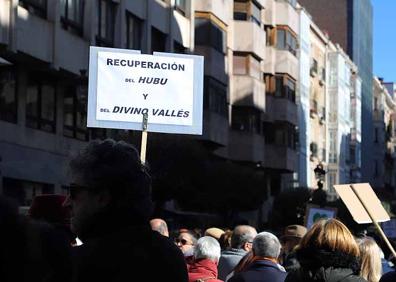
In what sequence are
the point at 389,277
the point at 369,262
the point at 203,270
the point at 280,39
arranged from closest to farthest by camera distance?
the point at 389,277 → the point at 369,262 → the point at 203,270 → the point at 280,39

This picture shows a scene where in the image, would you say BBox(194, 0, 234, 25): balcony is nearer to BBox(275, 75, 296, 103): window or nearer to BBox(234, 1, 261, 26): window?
BBox(234, 1, 261, 26): window

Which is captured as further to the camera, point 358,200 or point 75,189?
point 358,200

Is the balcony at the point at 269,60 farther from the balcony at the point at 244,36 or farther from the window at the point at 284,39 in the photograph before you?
the balcony at the point at 244,36

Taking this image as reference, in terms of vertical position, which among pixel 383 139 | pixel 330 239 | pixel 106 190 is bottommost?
pixel 330 239

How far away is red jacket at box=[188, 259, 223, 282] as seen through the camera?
23.5 ft

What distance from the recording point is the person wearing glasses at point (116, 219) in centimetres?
293

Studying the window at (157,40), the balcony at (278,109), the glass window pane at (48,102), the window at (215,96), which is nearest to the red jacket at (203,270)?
the glass window pane at (48,102)

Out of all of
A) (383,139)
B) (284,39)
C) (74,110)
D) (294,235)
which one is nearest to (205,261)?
(294,235)

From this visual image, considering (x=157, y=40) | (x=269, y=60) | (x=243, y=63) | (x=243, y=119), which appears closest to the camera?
(x=157, y=40)

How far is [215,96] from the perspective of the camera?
39375mm

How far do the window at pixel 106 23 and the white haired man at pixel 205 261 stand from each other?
21.2 m

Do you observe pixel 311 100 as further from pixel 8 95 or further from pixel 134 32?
pixel 8 95

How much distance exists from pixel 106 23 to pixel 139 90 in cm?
2166

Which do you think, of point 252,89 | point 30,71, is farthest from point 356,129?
point 30,71
